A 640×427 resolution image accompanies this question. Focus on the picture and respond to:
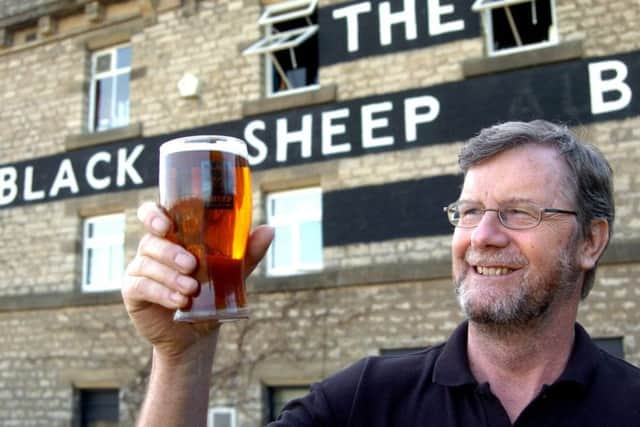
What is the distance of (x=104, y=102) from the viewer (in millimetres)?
11391

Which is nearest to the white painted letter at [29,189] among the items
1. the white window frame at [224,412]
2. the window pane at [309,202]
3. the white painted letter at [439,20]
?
the window pane at [309,202]

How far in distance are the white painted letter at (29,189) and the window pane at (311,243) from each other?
183 inches

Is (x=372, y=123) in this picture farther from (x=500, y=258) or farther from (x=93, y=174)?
(x=500, y=258)

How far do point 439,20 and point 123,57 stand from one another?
528 cm

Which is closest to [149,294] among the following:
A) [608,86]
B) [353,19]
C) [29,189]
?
[608,86]

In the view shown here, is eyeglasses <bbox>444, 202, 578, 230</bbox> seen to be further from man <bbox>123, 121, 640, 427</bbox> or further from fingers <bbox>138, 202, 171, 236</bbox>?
fingers <bbox>138, 202, 171, 236</bbox>

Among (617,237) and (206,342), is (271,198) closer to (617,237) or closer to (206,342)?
(617,237)

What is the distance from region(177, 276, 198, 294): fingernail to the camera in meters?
1.44

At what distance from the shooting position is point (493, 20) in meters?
8.79

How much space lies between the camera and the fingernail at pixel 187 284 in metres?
1.44

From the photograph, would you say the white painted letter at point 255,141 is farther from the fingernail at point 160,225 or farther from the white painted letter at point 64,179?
the fingernail at point 160,225

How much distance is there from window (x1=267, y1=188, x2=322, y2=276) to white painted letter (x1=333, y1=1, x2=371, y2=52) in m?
1.97

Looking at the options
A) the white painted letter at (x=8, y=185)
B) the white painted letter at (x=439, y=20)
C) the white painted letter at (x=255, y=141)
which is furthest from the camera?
the white painted letter at (x=8, y=185)

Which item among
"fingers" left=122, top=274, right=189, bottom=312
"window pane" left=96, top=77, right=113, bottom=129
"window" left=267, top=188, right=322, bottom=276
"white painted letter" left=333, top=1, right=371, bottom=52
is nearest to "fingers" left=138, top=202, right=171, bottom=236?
"fingers" left=122, top=274, right=189, bottom=312
